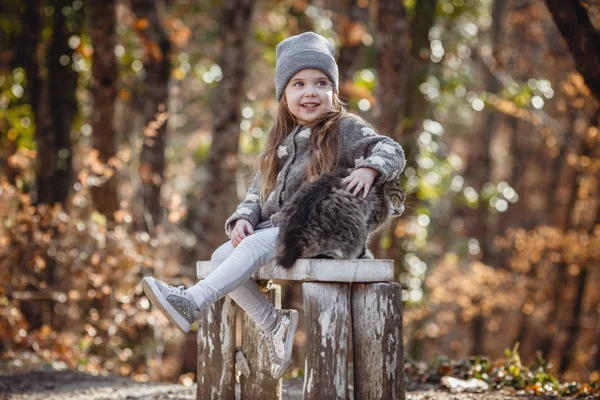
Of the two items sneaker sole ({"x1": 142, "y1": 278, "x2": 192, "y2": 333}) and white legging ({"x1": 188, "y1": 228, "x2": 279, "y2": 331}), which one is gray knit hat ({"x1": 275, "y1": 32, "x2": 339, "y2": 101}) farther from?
sneaker sole ({"x1": 142, "y1": 278, "x2": 192, "y2": 333})

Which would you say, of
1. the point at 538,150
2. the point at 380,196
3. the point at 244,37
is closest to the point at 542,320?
the point at 538,150

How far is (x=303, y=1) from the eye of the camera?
10102 millimetres

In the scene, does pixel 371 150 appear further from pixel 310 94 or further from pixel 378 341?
pixel 378 341

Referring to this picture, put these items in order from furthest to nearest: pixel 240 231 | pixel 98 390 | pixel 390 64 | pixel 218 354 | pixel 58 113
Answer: pixel 58 113, pixel 390 64, pixel 98 390, pixel 218 354, pixel 240 231

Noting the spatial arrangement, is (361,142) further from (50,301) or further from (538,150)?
(538,150)

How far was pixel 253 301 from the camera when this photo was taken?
4121 mm

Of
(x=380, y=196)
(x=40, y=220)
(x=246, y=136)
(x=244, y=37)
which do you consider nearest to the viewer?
(x=380, y=196)

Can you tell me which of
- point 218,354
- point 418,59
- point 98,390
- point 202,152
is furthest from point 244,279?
point 202,152

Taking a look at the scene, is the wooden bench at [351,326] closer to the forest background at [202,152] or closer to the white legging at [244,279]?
the white legging at [244,279]

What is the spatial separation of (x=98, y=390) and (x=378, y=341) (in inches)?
123

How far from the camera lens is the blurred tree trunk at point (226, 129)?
861 centimetres

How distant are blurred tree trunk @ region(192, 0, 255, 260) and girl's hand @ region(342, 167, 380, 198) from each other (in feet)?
15.5

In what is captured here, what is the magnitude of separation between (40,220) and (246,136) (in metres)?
3.05

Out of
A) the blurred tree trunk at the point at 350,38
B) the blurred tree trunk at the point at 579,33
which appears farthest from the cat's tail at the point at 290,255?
the blurred tree trunk at the point at 350,38
